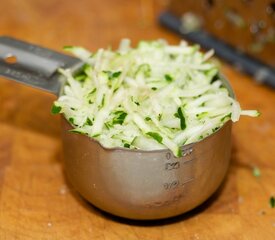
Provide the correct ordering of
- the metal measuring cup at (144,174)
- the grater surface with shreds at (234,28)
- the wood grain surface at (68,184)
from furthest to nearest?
the grater surface with shreds at (234,28)
the wood grain surface at (68,184)
the metal measuring cup at (144,174)

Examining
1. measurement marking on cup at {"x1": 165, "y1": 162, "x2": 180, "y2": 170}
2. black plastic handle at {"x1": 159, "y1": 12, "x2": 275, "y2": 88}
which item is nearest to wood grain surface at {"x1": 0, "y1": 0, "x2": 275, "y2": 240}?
black plastic handle at {"x1": 159, "y1": 12, "x2": 275, "y2": 88}

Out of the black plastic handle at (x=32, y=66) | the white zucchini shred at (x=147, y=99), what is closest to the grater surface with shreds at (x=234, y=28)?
the white zucchini shred at (x=147, y=99)

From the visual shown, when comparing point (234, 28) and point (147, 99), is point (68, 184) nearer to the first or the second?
point (147, 99)

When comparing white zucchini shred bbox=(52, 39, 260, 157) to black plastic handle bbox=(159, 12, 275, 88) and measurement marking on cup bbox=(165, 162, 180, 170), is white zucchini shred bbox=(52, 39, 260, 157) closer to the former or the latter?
measurement marking on cup bbox=(165, 162, 180, 170)

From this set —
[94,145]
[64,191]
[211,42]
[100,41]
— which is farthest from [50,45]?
[94,145]

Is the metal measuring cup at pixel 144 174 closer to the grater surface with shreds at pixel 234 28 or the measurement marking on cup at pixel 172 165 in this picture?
the measurement marking on cup at pixel 172 165

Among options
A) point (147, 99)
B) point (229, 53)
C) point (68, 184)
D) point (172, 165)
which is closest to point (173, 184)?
point (172, 165)
